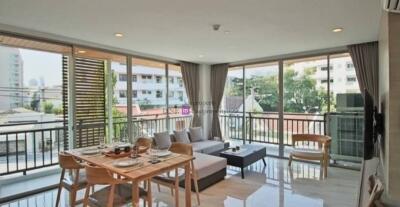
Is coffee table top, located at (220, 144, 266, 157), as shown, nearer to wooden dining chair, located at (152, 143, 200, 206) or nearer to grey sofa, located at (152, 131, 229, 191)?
grey sofa, located at (152, 131, 229, 191)

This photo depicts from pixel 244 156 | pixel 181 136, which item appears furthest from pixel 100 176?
pixel 181 136

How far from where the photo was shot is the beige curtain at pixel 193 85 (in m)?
6.30

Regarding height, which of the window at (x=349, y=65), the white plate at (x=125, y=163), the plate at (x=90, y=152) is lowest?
the white plate at (x=125, y=163)

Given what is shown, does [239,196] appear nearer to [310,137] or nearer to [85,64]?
[310,137]

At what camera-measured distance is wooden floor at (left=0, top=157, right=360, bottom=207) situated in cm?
320

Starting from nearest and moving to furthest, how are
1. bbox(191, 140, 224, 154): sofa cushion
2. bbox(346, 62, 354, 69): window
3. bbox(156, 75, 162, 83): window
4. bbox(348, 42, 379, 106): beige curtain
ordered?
bbox(348, 42, 379, 106): beige curtain, bbox(346, 62, 354, 69): window, bbox(191, 140, 224, 154): sofa cushion, bbox(156, 75, 162, 83): window

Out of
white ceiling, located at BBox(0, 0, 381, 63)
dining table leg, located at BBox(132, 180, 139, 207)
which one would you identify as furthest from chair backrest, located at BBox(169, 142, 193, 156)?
white ceiling, located at BBox(0, 0, 381, 63)

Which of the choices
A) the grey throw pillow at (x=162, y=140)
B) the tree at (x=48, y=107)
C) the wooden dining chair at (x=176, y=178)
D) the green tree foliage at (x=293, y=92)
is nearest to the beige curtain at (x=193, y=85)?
the green tree foliage at (x=293, y=92)

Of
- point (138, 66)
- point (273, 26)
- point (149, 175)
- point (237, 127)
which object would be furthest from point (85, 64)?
point (237, 127)

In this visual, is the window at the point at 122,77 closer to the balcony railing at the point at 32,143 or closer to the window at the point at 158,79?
the balcony railing at the point at 32,143

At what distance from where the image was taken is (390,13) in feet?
5.21

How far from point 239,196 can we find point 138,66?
349 cm

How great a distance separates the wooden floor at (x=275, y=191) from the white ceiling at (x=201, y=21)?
7.78 feet

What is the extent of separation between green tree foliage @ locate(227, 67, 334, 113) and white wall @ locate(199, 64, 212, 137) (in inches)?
49.0
